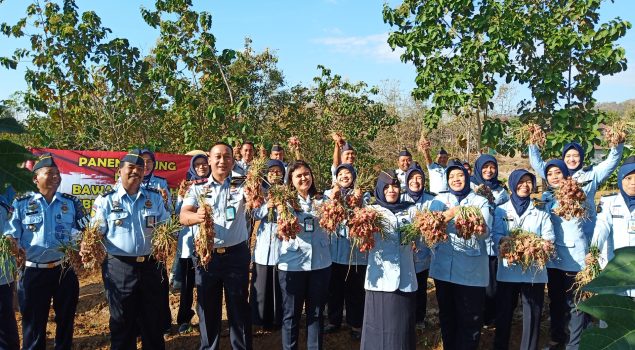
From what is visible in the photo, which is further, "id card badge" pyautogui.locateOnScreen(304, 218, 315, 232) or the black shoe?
the black shoe

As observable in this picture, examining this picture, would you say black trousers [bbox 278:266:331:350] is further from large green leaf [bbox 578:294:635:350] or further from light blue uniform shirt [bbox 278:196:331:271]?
large green leaf [bbox 578:294:635:350]

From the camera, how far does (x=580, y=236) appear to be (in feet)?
14.0

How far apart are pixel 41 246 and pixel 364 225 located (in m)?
2.76

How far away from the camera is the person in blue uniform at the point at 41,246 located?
12.8ft

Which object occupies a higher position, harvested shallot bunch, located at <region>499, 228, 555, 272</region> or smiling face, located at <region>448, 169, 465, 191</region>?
smiling face, located at <region>448, 169, 465, 191</region>

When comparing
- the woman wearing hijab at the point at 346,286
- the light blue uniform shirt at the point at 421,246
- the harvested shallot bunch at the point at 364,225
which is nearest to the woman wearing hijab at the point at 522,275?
the light blue uniform shirt at the point at 421,246

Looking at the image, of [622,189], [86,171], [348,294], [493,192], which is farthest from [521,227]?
[86,171]

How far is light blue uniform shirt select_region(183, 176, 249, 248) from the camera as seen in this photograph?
392 centimetres

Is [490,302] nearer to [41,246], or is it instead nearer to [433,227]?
[433,227]

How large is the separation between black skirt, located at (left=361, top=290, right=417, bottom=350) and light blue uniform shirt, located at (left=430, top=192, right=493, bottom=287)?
0.40 metres

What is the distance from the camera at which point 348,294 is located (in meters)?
4.95

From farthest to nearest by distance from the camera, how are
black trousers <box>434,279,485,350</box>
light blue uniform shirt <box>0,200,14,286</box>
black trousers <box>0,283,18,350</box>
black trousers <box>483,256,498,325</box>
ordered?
black trousers <box>483,256,498,325</box>, black trousers <box>434,279,485,350</box>, black trousers <box>0,283,18,350</box>, light blue uniform shirt <box>0,200,14,286</box>

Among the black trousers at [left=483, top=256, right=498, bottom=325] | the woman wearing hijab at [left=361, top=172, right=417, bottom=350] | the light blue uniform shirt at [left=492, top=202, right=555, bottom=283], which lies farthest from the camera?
the black trousers at [left=483, top=256, right=498, bottom=325]

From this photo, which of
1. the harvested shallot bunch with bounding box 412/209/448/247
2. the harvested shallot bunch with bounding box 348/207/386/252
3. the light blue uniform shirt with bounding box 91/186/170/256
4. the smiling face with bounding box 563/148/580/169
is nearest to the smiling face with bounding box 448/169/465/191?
the harvested shallot bunch with bounding box 412/209/448/247
